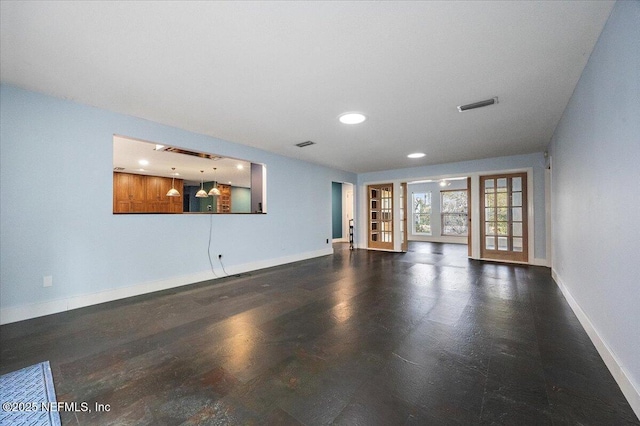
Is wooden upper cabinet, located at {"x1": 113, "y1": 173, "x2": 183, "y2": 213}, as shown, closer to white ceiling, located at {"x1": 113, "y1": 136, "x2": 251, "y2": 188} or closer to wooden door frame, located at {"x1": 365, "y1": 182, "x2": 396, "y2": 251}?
white ceiling, located at {"x1": 113, "y1": 136, "x2": 251, "y2": 188}

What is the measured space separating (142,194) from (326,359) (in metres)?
8.95

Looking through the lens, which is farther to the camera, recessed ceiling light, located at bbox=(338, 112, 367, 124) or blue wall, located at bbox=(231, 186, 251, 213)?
blue wall, located at bbox=(231, 186, 251, 213)

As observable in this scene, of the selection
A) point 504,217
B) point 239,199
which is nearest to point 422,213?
point 504,217

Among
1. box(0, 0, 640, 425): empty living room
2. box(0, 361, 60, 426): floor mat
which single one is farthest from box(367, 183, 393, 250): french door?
box(0, 361, 60, 426): floor mat

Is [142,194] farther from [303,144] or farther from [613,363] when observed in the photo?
[613,363]

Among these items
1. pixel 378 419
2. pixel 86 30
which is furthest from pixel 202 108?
pixel 378 419

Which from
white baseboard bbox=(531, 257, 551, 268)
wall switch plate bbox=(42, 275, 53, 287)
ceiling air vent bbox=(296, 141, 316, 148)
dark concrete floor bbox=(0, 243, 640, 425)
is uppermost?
ceiling air vent bbox=(296, 141, 316, 148)

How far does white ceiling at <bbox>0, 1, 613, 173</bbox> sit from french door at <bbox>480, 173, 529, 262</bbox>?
239 cm

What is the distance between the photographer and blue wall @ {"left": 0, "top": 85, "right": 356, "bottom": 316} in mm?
2617

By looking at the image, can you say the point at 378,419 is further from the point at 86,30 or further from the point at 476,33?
the point at 86,30

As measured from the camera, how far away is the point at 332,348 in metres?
2.04

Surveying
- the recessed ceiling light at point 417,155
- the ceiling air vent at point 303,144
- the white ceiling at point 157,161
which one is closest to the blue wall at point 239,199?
the white ceiling at point 157,161

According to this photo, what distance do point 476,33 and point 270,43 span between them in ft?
4.99

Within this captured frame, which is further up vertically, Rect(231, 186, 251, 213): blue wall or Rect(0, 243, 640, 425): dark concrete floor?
Rect(231, 186, 251, 213): blue wall
